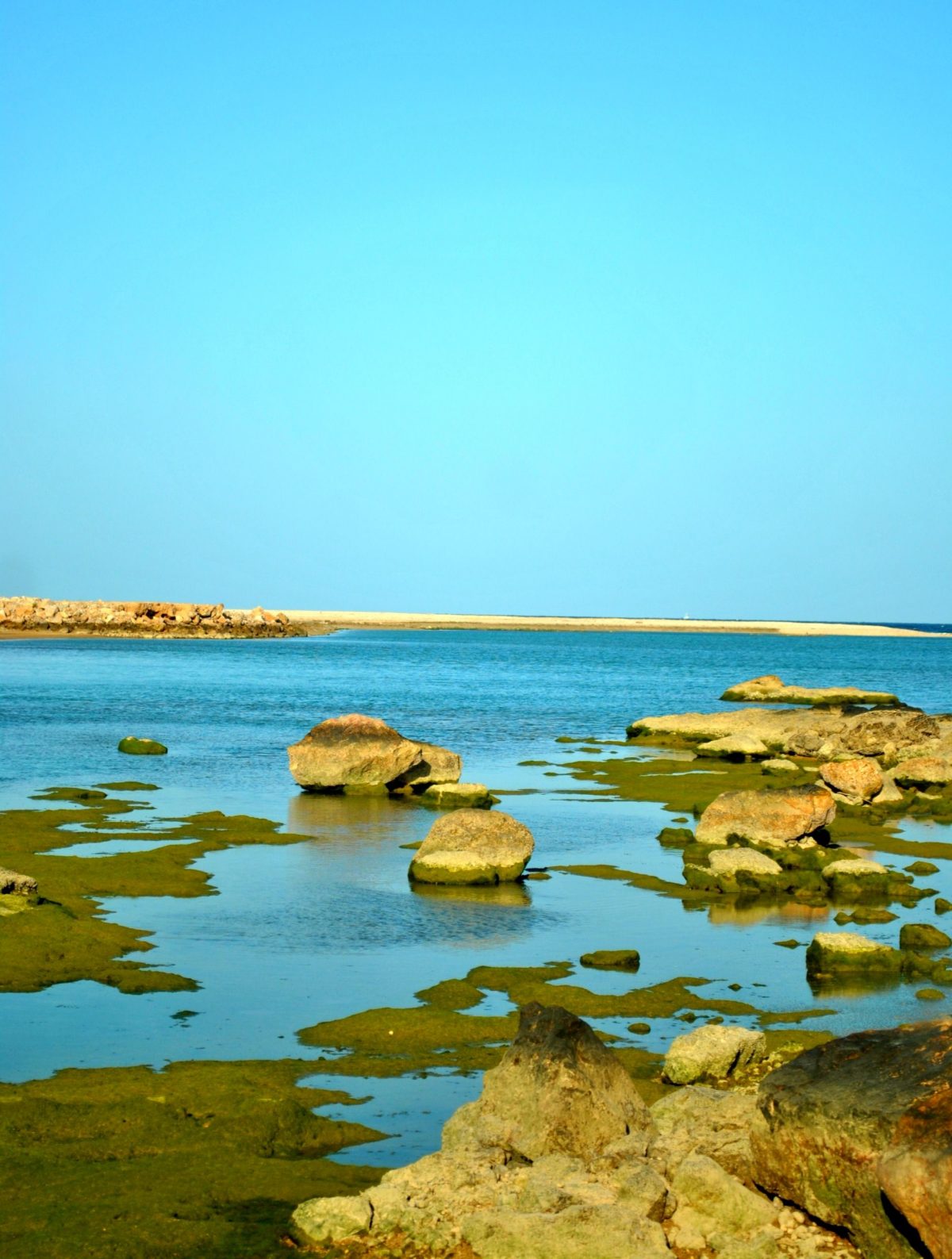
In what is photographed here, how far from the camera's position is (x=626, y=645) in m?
190

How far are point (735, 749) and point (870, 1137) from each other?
130 feet

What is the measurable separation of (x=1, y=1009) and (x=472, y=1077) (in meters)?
5.65

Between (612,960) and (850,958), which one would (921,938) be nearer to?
(850,958)

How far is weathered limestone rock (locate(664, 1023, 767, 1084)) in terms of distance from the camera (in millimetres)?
14086

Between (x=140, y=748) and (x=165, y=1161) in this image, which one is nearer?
(x=165, y=1161)

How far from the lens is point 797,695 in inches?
3105

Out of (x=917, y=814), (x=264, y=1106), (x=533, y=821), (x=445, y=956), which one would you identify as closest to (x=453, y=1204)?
(x=264, y=1106)

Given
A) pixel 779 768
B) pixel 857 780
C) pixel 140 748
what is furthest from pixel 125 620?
pixel 857 780

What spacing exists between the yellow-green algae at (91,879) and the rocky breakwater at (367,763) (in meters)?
4.99

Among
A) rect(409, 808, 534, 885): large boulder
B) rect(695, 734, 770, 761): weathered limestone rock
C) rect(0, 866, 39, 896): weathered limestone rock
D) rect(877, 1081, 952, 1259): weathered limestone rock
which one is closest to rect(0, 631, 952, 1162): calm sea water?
rect(409, 808, 534, 885): large boulder

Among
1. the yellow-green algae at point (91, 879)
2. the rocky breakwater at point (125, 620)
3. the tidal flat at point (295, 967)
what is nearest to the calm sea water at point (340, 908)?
the tidal flat at point (295, 967)

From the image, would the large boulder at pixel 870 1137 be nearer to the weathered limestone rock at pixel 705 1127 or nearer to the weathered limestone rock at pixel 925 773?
the weathered limestone rock at pixel 705 1127

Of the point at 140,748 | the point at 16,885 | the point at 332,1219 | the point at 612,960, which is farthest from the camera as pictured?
the point at 140,748

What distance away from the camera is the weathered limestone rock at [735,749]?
48812mm
